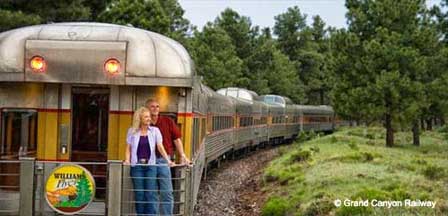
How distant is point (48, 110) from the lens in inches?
364

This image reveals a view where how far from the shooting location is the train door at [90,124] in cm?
930

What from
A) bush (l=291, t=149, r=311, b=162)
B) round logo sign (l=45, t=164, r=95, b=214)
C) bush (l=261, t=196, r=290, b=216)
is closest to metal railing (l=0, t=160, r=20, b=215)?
round logo sign (l=45, t=164, r=95, b=214)

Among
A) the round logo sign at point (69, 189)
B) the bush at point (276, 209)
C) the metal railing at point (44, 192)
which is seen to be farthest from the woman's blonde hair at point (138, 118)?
the bush at point (276, 209)

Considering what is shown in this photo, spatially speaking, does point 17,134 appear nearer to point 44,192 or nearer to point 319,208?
point 44,192

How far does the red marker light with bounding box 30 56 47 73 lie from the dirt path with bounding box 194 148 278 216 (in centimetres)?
671

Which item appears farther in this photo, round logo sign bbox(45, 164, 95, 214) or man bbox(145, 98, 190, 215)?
man bbox(145, 98, 190, 215)

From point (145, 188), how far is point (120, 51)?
1858 millimetres

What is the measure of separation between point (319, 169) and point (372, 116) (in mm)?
12519

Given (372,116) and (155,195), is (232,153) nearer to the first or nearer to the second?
(372,116)

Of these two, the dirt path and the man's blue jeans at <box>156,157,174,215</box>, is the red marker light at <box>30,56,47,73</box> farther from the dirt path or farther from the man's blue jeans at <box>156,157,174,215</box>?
the dirt path

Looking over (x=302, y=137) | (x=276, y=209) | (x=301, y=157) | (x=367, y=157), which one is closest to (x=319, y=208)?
(x=276, y=209)

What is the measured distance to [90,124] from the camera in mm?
9414

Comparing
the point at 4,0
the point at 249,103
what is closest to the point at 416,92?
the point at 249,103

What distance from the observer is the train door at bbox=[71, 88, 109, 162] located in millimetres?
9305
